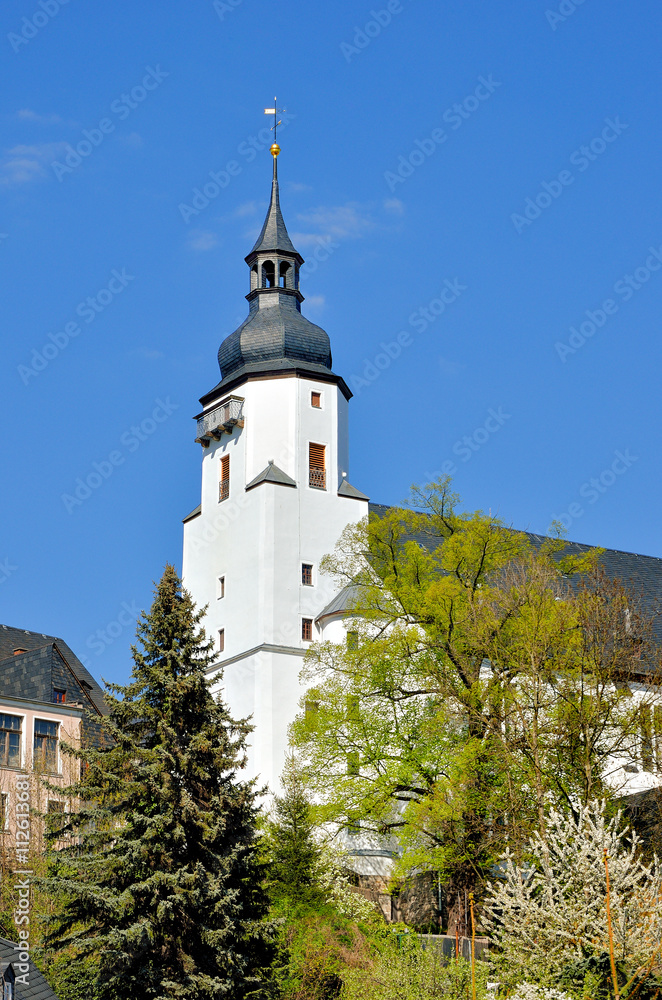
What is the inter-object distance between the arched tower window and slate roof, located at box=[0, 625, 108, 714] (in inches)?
623

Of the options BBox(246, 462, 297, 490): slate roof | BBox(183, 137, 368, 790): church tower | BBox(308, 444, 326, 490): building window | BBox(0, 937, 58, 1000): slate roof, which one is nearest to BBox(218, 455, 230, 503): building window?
BBox(183, 137, 368, 790): church tower

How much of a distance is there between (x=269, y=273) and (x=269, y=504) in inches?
430

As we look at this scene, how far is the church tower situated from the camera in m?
41.9

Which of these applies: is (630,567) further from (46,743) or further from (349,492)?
(46,743)

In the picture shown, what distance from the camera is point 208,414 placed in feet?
155

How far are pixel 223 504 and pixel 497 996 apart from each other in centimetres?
2822

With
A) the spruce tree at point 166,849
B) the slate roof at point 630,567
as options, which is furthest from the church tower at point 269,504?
the spruce tree at point 166,849

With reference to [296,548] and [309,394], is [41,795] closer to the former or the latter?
[296,548]

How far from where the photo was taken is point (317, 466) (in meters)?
45.6

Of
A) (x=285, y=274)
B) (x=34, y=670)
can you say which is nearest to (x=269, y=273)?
(x=285, y=274)

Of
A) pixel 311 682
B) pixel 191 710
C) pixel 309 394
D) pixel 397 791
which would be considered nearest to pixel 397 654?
pixel 397 791

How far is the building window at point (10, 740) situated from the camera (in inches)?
1620

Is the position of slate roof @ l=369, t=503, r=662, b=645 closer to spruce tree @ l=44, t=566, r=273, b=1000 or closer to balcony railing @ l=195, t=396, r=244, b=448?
balcony railing @ l=195, t=396, r=244, b=448

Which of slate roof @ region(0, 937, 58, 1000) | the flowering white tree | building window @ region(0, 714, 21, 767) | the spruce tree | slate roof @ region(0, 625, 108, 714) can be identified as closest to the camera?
the flowering white tree
